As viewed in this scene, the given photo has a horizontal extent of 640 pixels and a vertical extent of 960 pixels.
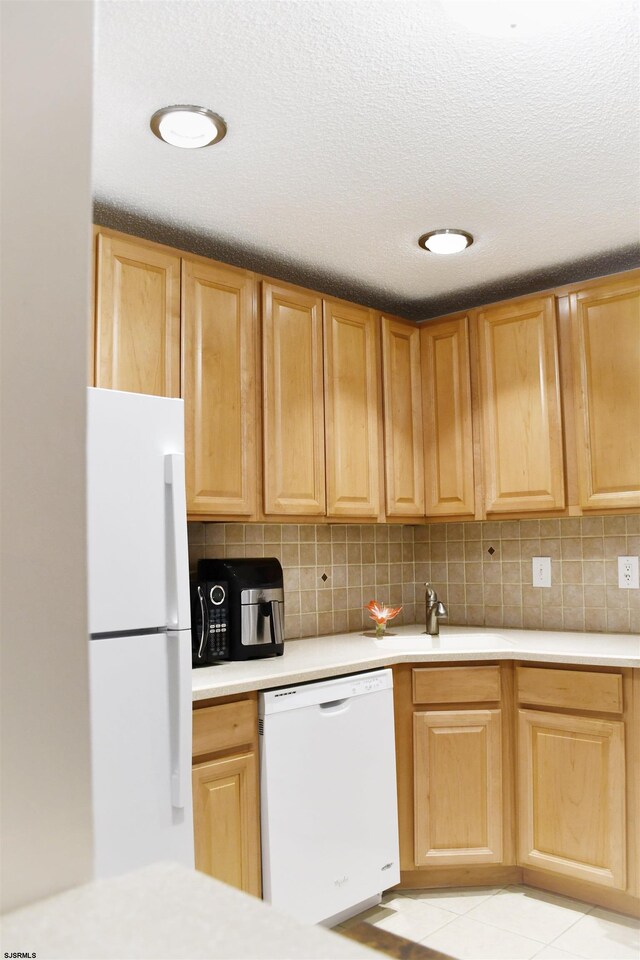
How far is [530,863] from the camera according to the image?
2.75 m

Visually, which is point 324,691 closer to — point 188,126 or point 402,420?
point 402,420

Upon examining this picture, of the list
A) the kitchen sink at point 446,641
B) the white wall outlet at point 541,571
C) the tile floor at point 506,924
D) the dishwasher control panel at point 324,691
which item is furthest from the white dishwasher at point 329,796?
the white wall outlet at point 541,571

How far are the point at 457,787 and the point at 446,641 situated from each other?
0.61 metres

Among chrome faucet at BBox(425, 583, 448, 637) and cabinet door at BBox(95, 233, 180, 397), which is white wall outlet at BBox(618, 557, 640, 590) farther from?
cabinet door at BBox(95, 233, 180, 397)

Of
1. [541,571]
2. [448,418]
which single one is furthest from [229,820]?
[448,418]

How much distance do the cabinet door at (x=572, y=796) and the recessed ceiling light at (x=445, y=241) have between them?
5.85 ft

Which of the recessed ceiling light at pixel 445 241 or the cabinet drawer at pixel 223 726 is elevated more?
the recessed ceiling light at pixel 445 241

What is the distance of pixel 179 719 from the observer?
79.8 inches

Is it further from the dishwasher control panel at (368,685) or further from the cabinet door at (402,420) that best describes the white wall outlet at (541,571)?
the dishwasher control panel at (368,685)

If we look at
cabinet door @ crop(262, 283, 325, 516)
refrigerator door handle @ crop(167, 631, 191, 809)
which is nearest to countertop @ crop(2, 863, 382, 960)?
refrigerator door handle @ crop(167, 631, 191, 809)

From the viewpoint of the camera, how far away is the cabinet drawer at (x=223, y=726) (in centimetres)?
218

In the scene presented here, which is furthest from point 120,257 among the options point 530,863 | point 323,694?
point 530,863

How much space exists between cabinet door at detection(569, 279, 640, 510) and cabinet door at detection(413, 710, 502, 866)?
999mm

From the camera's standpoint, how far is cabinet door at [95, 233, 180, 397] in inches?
93.1
